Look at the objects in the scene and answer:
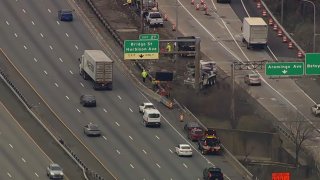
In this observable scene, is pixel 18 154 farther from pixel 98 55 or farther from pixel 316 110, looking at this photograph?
pixel 316 110

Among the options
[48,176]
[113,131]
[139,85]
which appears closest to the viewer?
[48,176]

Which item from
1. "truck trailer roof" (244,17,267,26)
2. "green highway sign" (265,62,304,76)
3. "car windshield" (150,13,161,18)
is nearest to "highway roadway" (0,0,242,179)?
"car windshield" (150,13,161,18)

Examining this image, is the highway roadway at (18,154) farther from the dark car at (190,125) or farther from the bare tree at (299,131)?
the bare tree at (299,131)

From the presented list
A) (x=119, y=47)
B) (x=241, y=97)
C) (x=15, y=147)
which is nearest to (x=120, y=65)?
(x=119, y=47)

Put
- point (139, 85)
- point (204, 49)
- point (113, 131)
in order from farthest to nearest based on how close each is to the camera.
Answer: point (204, 49), point (139, 85), point (113, 131)

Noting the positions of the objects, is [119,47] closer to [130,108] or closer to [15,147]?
[130,108]

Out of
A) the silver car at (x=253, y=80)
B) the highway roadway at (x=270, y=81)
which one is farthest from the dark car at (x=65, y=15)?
the silver car at (x=253, y=80)

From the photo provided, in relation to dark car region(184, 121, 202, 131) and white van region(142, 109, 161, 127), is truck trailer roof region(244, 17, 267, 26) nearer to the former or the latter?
A: dark car region(184, 121, 202, 131)
